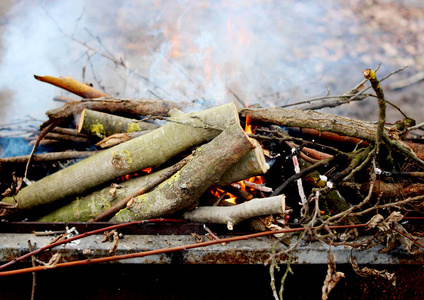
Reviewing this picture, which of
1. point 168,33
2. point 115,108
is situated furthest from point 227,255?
point 168,33

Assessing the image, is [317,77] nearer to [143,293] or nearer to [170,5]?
[170,5]

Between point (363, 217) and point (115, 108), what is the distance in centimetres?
303

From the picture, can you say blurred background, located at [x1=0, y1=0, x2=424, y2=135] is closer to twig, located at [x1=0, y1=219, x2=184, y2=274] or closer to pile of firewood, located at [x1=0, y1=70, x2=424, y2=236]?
pile of firewood, located at [x1=0, y1=70, x2=424, y2=236]

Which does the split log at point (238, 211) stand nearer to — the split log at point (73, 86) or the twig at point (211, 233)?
the twig at point (211, 233)

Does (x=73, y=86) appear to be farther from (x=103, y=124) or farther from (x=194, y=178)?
(x=194, y=178)

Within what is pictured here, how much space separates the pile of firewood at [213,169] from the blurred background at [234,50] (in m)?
2.53

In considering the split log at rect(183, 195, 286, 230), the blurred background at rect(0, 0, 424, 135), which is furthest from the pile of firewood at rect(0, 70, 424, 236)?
the blurred background at rect(0, 0, 424, 135)

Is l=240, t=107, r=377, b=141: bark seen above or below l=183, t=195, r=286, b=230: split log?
above

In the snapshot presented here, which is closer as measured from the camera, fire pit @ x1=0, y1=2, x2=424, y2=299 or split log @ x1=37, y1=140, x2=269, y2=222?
fire pit @ x1=0, y1=2, x2=424, y2=299

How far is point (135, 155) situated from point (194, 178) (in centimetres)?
79

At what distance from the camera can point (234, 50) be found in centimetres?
586

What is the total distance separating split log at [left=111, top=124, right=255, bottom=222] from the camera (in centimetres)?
213

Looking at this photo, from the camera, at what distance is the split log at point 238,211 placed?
2.03 meters

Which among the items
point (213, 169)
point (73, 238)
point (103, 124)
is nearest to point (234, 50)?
point (103, 124)
